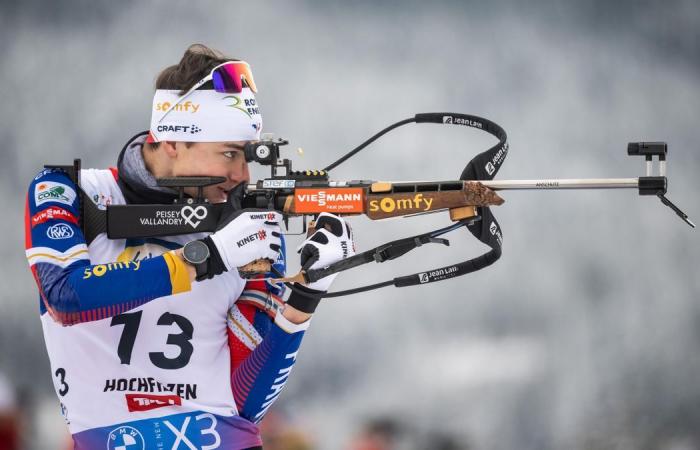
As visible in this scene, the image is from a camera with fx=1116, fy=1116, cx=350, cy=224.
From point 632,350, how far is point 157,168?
277cm

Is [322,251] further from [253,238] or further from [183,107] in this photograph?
[183,107]

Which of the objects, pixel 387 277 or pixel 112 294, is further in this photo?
pixel 387 277

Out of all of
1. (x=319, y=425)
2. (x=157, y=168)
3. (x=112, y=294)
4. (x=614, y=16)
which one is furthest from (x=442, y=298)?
(x=112, y=294)

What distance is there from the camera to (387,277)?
5.52 meters

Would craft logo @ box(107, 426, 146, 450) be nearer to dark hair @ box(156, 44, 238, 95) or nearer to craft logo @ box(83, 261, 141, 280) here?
craft logo @ box(83, 261, 141, 280)

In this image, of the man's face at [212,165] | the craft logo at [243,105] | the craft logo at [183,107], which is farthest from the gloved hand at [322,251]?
the craft logo at [183,107]

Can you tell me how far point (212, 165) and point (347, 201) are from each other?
437 millimetres

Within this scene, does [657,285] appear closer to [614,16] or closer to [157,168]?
[614,16]

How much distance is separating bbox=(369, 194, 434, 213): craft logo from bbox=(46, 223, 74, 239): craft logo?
3.03ft

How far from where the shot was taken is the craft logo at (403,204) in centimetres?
347

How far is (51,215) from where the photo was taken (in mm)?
3246

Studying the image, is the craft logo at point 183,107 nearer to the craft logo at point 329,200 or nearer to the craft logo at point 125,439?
the craft logo at point 329,200

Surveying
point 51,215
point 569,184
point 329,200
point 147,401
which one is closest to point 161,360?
point 147,401

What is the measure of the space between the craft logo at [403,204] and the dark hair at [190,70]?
0.67m
